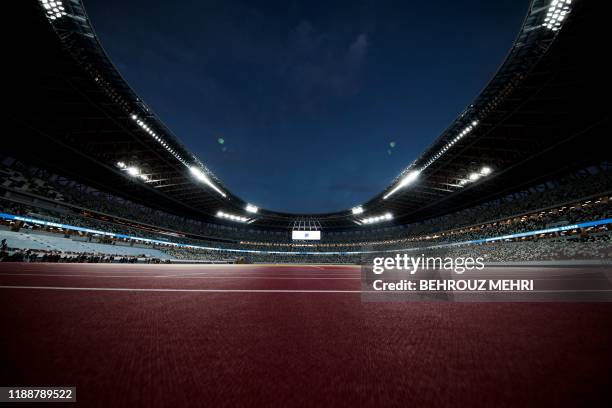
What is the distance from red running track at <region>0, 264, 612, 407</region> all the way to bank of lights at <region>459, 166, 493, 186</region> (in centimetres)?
3048

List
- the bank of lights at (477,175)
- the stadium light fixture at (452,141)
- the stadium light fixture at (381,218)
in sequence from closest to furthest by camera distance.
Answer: the stadium light fixture at (452,141) < the bank of lights at (477,175) < the stadium light fixture at (381,218)

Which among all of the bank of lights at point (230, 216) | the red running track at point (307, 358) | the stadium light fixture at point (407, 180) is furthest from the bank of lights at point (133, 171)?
the stadium light fixture at point (407, 180)

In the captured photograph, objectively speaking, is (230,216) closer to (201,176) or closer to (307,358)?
(201,176)

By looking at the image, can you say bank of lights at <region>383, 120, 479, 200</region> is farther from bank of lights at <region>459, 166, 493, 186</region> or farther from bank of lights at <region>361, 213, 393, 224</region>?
bank of lights at <region>361, 213, 393, 224</region>

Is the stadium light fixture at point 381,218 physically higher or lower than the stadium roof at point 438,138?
lower

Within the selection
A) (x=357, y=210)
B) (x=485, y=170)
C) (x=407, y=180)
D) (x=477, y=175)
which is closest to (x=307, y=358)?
(x=407, y=180)

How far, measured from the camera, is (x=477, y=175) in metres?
28.4

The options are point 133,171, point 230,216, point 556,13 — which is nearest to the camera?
point 556,13

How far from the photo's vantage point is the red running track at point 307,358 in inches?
36.9

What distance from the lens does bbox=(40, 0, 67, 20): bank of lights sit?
1118cm

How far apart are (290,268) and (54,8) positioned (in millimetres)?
22763

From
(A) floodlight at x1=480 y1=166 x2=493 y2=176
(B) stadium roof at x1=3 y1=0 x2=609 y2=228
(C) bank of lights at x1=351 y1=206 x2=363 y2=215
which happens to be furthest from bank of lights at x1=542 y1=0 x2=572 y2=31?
(C) bank of lights at x1=351 y1=206 x2=363 y2=215

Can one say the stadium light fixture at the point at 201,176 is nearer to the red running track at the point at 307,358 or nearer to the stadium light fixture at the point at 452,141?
the stadium light fixture at the point at 452,141

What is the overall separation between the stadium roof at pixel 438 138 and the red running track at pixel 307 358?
16841 mm
